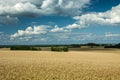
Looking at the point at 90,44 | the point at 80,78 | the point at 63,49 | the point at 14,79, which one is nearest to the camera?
the point at 14,79

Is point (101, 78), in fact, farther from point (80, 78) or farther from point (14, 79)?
point (14, 79)

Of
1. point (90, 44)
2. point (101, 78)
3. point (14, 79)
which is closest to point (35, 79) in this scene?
point (14, 79)

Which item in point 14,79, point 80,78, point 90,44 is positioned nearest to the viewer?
point 14,79

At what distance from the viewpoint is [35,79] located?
24.0 meters

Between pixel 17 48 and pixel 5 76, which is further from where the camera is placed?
pixel 17 48

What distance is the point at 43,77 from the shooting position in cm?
2497

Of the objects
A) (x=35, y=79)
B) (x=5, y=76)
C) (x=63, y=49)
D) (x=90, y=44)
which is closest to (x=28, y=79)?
(x=35, y=79)

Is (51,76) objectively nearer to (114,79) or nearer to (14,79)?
(14,79)

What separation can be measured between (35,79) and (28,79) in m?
0.78

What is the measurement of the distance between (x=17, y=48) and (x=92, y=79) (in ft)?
309

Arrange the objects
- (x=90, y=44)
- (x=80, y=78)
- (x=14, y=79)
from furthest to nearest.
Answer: (x=90, y=44) → (x=80, y=78) → (x=14, y=79)

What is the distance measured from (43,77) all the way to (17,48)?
92495 millimetres

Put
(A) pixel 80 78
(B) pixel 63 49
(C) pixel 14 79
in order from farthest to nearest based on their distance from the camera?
(B) pixel 63 49, (A) pixel 80 78, (C) pixel 14 79

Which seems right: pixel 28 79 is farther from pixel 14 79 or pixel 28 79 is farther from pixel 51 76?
pixel 51 76
